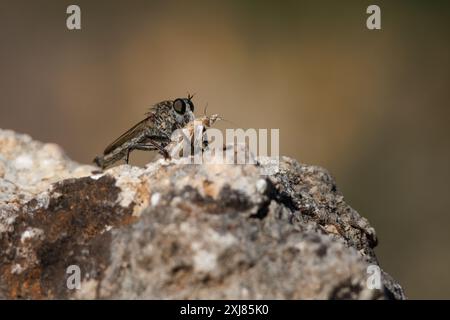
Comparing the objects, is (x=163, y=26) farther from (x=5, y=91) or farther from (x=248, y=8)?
(x=5, y=91)

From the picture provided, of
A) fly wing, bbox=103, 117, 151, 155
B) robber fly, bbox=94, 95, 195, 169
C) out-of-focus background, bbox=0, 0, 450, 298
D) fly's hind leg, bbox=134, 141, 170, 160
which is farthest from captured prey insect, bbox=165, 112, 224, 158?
out-of-focus background, bbox=0, 0, 450, 298

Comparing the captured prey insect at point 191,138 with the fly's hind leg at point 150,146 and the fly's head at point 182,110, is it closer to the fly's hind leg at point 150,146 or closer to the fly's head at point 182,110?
the fly's hind leg at point 150,146

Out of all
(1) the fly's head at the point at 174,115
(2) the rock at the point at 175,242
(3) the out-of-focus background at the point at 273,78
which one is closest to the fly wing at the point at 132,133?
(1) the fly's head at the point at 174,115

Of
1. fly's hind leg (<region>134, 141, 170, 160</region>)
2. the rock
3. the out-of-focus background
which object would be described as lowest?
the rock

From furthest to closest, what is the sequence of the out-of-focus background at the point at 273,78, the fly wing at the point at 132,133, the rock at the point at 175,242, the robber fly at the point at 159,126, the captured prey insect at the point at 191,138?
the out-of-focus background at the point at 273,78 < the fly wing at the point at 132,133 < the robber fly at the point at 159,126 < the captured prey insect at the point at 191,138 < the rock at the point at 175,242

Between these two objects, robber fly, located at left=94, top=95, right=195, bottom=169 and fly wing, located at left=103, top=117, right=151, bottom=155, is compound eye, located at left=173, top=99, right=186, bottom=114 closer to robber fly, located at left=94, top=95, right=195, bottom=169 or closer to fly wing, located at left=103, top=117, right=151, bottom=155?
robber fly, located at left=94, top=95, right=195, bottom=169

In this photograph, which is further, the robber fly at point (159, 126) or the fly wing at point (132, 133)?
the fly wing at point (132, 133)
